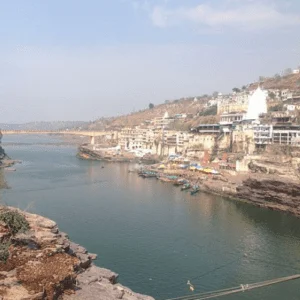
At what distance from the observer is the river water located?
40.6 feet

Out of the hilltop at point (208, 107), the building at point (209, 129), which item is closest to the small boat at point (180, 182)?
the building at point (209, 129)

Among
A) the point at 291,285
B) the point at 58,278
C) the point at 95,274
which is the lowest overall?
the point at 291,285

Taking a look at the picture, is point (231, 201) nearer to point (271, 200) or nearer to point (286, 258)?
point (271, 200)

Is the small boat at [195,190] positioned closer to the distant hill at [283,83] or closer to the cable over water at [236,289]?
the cable over water at [236,289]

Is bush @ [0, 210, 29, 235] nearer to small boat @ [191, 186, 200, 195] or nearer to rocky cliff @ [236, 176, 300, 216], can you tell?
rocky cliff @ [236, 176, 300, 216]

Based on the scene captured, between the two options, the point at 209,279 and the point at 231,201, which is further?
the point at 231,201

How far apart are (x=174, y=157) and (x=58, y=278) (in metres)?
32.8

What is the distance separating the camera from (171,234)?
16688mm

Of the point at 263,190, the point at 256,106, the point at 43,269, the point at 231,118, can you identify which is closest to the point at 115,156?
the point at 231,118

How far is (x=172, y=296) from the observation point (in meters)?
11.1

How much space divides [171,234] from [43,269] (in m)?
9.94

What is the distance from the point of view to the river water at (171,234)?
12.4 m

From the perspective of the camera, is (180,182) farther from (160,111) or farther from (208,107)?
(160,111)

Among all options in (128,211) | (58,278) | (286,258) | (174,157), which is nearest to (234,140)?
A: (174,157)
